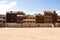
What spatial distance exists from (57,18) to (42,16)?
7046mm

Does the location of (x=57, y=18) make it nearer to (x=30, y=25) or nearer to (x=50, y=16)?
(x=50, y=16)

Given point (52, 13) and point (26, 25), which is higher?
point (52, 13)

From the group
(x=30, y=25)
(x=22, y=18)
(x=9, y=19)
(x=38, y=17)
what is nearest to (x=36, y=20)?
(x=38, y=17)

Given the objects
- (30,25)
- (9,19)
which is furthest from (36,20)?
(30,25)

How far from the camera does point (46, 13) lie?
58.8 metres

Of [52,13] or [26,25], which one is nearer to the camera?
[26,25]

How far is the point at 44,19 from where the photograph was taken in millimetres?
54844

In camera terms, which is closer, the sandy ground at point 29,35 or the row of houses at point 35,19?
the sandy ground at point 29,35

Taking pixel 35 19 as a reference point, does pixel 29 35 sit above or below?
below

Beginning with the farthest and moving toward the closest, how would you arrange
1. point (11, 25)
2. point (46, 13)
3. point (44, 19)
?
point (46, 13)
point (44, 19)
point (11, 25)

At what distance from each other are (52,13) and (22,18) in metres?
13.2

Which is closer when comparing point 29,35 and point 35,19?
point 29,35

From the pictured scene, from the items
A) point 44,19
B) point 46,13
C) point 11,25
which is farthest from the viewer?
point 46,13

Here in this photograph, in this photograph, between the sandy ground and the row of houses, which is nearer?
the sandy ground
